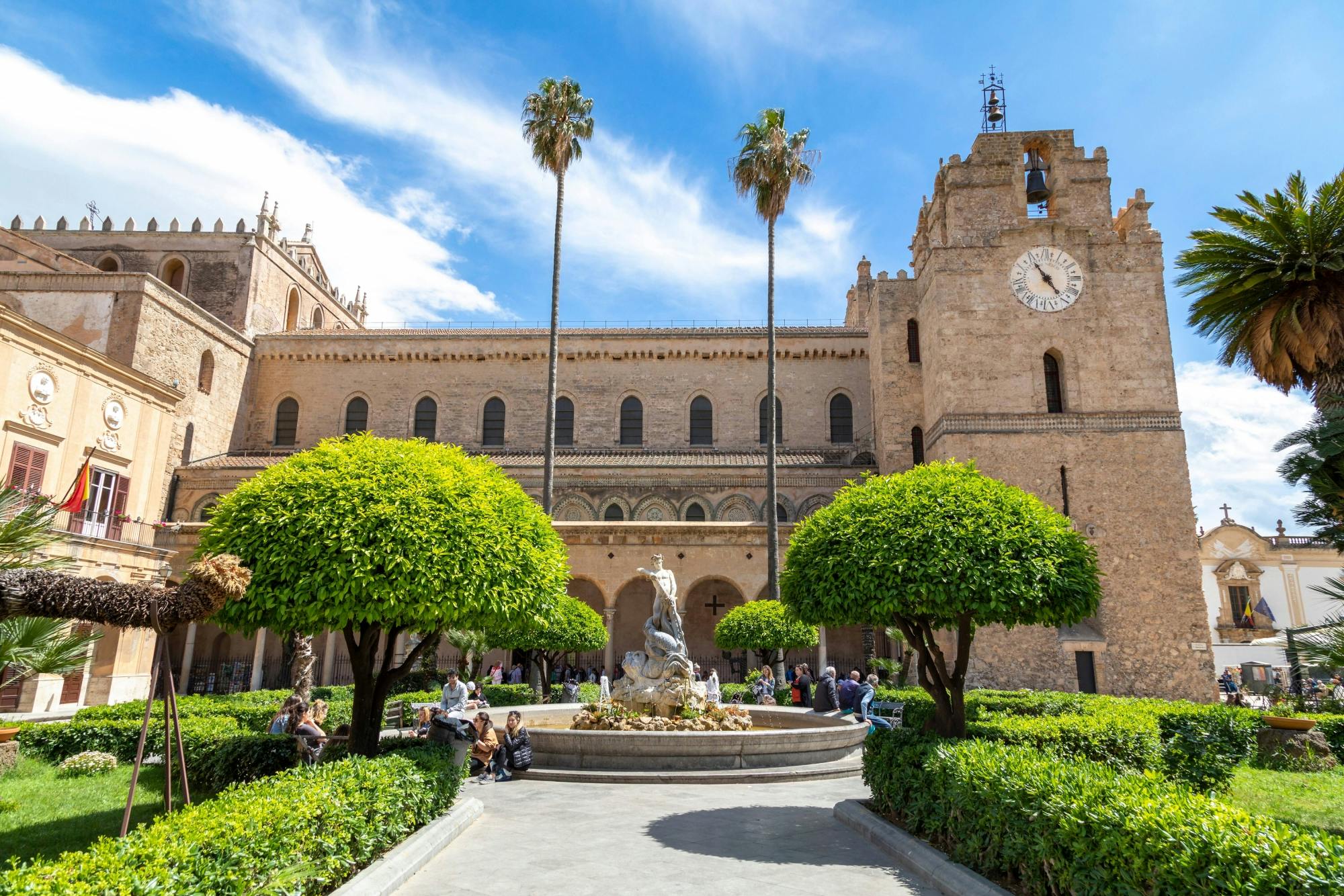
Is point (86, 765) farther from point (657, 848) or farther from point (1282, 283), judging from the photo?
point (1282, 283)

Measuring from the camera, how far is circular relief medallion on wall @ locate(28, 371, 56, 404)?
22.3m

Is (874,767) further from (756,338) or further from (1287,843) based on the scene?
(756,338)

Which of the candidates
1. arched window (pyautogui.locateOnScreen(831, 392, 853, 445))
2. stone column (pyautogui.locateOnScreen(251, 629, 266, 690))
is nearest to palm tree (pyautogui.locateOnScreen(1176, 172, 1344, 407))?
arched window (pyautogui.locateOnScreen(831, 392, 853, 445))

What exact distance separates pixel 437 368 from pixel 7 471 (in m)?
16.0

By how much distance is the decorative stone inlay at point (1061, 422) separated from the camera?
2539 centimetres

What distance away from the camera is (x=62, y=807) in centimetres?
914

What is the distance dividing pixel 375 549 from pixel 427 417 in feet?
90.8

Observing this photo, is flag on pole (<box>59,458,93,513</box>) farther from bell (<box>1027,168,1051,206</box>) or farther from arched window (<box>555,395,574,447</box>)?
bell (<box>1027,168,1051,206</box>)

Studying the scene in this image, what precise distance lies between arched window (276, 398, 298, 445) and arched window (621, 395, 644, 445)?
13699 millimetres

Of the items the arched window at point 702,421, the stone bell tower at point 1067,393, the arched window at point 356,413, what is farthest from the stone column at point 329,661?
the stone bell tower at point 1067,393

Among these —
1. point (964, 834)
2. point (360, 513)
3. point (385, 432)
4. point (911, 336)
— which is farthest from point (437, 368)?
point (964, 834)

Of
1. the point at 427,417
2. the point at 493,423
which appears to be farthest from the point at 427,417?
the point at 493,423

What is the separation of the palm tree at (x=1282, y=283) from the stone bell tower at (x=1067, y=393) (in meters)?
11.6

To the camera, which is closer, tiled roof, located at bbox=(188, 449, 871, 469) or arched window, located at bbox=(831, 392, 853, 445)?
tiled roof, located at bbox=(188, 449, 871, 469)
